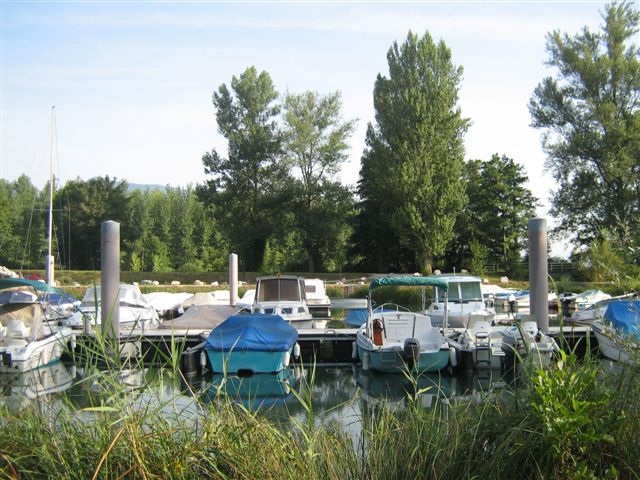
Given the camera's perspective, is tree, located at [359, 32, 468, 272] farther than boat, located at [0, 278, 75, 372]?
Yes

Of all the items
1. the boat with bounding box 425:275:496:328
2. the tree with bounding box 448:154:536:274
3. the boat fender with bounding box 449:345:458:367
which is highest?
the tree with bounding box 448:154:536:274

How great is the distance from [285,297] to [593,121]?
1184 inches

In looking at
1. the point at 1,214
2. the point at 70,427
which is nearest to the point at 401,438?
the point at 70,427

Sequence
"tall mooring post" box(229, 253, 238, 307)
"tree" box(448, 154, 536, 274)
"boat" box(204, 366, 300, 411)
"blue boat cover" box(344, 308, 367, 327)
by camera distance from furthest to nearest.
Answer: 1. "tree" box(448, 154, 536, 274)
2. "tall mooring post" box(229, 253, 238, 307)
3. "blue boat cover" box(344, 308, 367, 327)
4. "boat" box(204, 366, 300, 411)

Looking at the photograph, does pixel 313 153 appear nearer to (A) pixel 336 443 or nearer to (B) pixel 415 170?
(B) pixel 415 170

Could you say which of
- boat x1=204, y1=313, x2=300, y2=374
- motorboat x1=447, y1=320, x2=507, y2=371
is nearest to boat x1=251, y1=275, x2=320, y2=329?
boat x1=204, y1=313, x2=300, y2=374

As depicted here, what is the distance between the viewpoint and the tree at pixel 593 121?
45250mm

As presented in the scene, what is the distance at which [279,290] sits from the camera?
27031mm

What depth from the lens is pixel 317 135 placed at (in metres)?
55.6

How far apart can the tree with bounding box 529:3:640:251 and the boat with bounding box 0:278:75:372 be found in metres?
35.2

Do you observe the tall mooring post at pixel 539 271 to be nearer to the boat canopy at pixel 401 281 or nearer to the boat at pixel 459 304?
the boat canopy at pixel 401 281

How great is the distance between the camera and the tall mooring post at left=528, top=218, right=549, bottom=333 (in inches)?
796

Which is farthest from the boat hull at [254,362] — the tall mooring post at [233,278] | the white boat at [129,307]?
the tall mooring post at [233,278]

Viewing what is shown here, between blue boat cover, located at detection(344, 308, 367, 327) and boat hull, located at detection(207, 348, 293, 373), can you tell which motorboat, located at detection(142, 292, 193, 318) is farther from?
boat hull, located at detection(207, 348, 293, 373)
